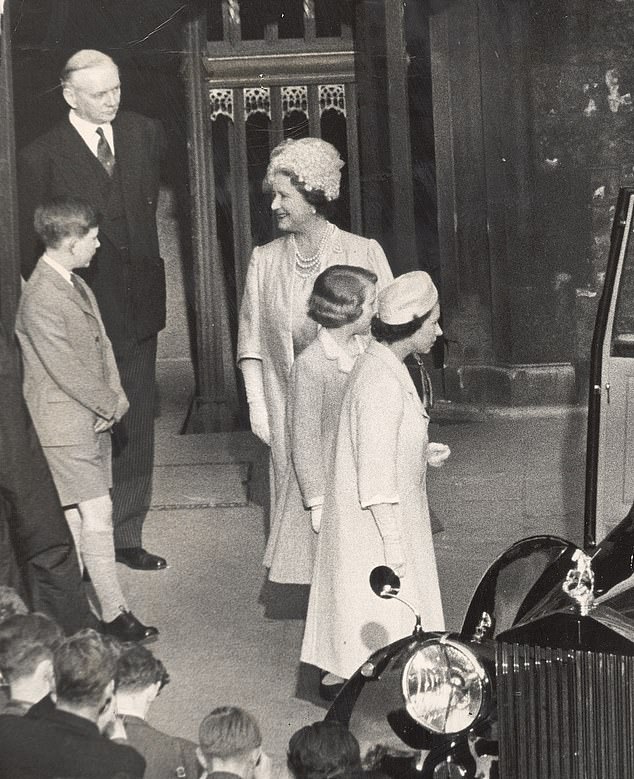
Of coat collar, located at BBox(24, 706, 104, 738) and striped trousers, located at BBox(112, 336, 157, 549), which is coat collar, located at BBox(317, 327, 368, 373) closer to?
coat collar, located at BBox(24, 706, 104, 738)

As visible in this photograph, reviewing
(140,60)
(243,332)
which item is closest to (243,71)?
(140,60)

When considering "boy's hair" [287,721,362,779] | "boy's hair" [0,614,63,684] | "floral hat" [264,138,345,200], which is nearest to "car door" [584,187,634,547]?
"floral hat" [264,138,345,200]

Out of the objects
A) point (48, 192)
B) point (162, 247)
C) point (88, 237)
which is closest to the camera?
point (88, 237)

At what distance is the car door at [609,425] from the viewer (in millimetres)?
4078

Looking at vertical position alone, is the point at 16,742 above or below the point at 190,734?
above

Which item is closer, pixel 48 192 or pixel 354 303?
pixel 354 303

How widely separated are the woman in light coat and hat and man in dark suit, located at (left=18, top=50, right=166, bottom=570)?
56.6 inches

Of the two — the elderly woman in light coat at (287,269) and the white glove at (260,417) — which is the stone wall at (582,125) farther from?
the white glove at (260,417)

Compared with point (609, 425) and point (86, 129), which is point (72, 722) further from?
point (86, 129)

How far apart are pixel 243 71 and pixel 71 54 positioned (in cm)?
212

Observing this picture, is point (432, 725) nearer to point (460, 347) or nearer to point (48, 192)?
point (48, 192)

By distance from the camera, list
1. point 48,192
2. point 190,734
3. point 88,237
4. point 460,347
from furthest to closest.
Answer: point 460,347, point 48,192, point 88,237, point 190,734

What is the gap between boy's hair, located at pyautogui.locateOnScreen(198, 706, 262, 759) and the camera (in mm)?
3002

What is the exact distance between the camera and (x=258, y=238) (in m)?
7.35
